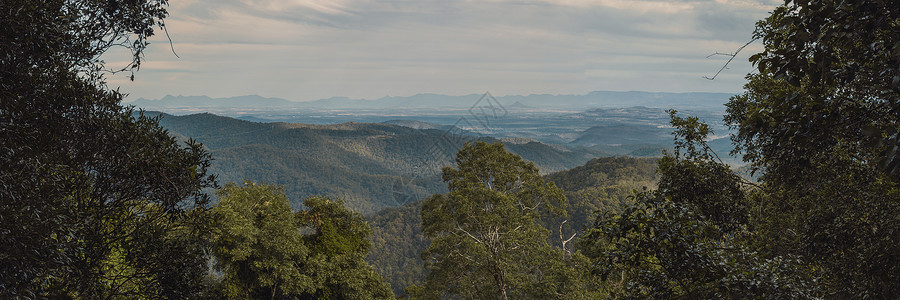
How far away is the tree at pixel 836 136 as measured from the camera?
9.64 ft

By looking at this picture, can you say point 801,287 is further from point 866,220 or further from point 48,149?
point 48,149

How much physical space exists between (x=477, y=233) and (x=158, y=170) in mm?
14226

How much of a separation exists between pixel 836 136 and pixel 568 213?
6903 cm

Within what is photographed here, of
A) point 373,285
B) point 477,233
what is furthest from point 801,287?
point 373,285

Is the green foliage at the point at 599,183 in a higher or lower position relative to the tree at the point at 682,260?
lower

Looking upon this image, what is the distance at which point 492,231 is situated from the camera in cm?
1817

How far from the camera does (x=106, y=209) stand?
257 inches

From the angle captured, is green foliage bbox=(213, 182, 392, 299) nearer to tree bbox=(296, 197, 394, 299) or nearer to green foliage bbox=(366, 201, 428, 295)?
tree bbox=(296, 197, 394, 299)

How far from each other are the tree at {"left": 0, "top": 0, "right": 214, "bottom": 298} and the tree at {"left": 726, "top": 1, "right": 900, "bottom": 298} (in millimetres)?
5901

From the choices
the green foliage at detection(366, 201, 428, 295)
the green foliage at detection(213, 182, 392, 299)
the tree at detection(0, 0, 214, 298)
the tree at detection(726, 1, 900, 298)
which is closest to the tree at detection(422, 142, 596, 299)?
the green foliage at detection(213, 182, 392, 299)

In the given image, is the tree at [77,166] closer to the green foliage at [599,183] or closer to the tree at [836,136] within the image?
the tree at [836,136]

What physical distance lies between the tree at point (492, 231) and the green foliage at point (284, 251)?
3.81 m

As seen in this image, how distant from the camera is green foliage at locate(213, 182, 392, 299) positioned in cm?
1811

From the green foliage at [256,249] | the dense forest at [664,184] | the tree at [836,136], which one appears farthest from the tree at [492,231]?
the tree at [836,136]
